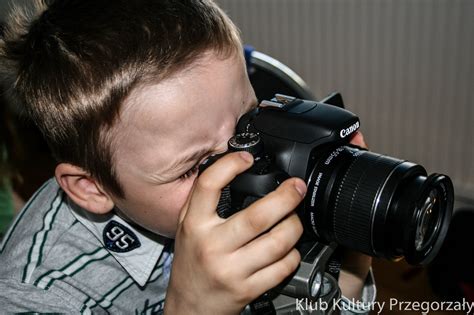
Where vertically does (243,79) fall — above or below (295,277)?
above

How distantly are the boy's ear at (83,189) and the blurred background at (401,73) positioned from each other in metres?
0.92

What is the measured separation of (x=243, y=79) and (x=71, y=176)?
0.30 m

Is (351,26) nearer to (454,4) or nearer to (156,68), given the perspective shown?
(454,4)

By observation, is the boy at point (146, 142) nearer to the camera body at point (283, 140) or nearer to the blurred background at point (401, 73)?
the camera body at point (283, 140)

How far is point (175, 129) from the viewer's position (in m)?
0.75

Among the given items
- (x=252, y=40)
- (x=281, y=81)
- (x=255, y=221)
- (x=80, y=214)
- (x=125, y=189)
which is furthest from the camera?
(x=252, y=40)

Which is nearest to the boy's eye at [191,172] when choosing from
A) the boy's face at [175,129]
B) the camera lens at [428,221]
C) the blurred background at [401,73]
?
the boy's face at [175,129]

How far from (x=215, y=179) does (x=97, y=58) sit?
24cm

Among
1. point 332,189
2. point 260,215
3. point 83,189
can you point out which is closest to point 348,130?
point 332,189

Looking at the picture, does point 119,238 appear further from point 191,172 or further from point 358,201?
point 358,201

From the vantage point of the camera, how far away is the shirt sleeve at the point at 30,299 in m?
0.83

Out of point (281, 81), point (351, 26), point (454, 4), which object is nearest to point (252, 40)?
point (351, 26)

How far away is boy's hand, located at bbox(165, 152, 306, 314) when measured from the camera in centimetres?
68

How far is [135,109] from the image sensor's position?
2.48 ft
